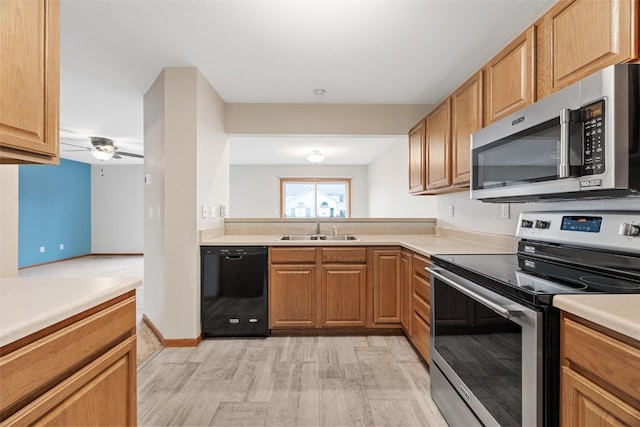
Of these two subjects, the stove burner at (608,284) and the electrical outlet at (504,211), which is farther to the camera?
the electrical outlet at (504,211)

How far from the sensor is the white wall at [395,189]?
4195 mm

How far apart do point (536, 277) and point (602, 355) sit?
0.51m

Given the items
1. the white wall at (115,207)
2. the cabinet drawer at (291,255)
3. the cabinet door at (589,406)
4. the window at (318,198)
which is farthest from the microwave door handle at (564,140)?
the white wall at (115,207)

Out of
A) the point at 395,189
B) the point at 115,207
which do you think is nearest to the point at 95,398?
the point at 395,189

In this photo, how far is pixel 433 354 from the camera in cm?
191

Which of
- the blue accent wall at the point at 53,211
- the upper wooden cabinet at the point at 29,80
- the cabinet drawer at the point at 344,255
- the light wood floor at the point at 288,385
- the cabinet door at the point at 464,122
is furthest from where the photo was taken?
the blue accent wall at the point at 53,211

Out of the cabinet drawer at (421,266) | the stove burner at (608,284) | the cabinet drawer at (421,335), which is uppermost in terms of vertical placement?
the stove burner at (608,284)

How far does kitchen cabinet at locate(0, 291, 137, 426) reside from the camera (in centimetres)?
76

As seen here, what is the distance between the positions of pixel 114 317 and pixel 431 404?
1777mm

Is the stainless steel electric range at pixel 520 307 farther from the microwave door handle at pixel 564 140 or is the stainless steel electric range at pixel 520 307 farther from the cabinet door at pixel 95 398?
the cabinet door at pixel 95 398

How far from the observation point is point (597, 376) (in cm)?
86

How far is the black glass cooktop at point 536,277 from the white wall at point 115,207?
27.1ft

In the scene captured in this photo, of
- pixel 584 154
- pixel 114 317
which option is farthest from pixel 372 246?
pixel 114 317

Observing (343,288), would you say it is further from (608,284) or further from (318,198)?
(318,198)
